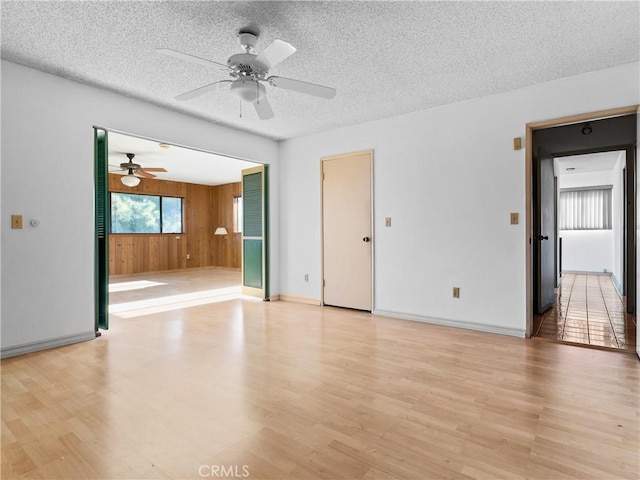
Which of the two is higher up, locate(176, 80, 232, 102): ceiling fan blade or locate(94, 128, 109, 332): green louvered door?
locate(176, 80, 232, 102): ceiling fan blade

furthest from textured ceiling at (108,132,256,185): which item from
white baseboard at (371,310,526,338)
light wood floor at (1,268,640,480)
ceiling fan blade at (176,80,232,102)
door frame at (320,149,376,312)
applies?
white baseboard at (371,310,526,338)

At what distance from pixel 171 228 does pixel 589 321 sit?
913cm

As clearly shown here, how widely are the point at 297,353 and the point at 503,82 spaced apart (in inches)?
125

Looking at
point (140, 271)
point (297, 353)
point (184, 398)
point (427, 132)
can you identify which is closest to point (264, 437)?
point (184, 398)

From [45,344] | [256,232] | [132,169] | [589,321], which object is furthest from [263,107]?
[132,169]

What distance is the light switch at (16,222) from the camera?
2912 millimetres

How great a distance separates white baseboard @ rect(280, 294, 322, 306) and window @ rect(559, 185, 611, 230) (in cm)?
707

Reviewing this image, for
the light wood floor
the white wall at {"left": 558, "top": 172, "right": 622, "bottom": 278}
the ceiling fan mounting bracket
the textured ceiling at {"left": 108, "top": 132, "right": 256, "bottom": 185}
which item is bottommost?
the light wood floor

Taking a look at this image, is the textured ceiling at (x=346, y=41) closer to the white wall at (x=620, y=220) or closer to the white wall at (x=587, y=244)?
the white wall at (x=620, y=220)

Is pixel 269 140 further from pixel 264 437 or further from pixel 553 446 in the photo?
pixel 553 446

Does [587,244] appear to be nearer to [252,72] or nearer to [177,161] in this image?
[252,72]

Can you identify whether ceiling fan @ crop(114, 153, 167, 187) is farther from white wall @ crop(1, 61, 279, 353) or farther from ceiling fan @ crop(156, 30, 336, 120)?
ceiling fan @ crop(156, 30, 336, 120)

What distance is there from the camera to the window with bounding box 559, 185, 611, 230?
8.11 meters

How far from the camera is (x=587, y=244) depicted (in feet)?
27.0
